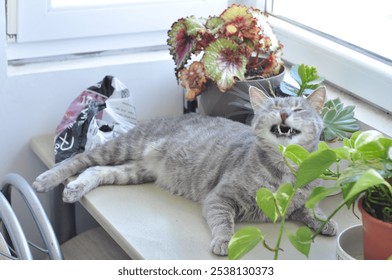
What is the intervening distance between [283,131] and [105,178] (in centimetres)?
53

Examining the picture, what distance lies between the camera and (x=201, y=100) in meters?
2.11

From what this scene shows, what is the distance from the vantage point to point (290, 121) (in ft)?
5.39

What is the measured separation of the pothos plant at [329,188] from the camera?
1.20 metres

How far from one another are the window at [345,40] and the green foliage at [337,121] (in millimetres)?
167

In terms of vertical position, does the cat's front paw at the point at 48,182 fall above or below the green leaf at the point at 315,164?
below

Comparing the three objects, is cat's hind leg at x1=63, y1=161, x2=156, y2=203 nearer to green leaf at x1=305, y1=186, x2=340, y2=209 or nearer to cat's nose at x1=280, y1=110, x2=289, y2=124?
cat's nose at x1=280, y1=110, x2=289, y2=124

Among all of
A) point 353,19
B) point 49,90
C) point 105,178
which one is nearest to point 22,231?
point 105,178

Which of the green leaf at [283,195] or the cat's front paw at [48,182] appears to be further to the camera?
the cat's front paw at [48,182]

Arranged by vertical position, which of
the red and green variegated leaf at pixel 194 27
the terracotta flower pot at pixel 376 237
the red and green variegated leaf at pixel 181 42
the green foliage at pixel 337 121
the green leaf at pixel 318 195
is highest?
the red and green variegated leaf at pixel 194 27

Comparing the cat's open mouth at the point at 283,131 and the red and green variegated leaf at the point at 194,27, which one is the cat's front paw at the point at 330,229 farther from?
the red and green variegated leaf at the point at 194,27

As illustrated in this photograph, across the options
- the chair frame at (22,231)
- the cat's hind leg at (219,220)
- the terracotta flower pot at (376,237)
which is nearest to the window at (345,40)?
the cat's hind leg at (219,220)
